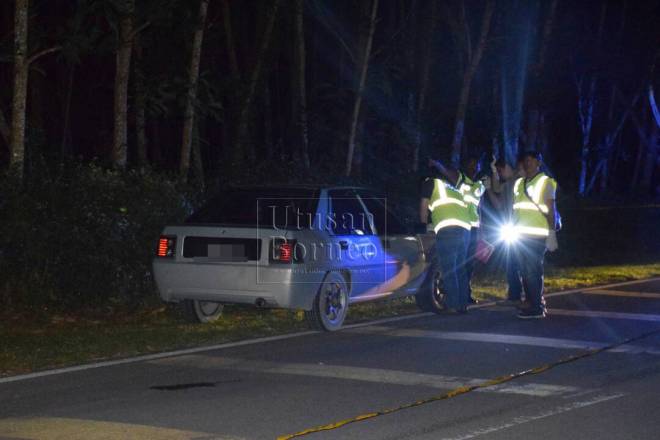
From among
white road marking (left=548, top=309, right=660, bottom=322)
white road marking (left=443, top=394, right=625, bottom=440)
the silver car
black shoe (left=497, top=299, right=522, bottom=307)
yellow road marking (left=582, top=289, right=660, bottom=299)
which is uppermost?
the silver car

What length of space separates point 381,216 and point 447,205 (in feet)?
2.63

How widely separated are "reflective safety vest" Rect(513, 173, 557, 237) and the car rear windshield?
2.55 m

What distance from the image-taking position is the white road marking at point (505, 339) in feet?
33.6

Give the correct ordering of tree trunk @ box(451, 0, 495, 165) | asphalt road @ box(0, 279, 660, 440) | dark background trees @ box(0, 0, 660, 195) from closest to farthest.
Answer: asphalt road @ box(0, 279, 660, 440), dark background trees @ box(0, 0, 660, 195), tree trunk @ box(451, 0, 495, 165)

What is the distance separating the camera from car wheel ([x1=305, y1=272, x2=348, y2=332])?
11.4 meters

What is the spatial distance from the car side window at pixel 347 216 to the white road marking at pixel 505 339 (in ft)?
3.58

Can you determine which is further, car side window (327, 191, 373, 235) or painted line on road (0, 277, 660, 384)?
car side window (327, 191, 373, 235)

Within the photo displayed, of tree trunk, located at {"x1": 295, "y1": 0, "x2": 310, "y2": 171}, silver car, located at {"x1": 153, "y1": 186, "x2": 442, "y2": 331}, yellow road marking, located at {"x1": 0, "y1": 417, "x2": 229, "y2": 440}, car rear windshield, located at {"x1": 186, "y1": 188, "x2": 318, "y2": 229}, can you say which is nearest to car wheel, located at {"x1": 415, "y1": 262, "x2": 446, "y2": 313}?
silver car, located at {"x1": 153, "y1": 186, "x2": 442, "y2": 331}

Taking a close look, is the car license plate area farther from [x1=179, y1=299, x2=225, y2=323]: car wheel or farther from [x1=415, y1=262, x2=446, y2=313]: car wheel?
[x1=415, y1=262, x2=446, y2=313]: car wheel

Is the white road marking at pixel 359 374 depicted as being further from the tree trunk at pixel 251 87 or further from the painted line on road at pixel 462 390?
the tree trunk at pixel 251 87

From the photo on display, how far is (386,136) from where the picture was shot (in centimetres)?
3039

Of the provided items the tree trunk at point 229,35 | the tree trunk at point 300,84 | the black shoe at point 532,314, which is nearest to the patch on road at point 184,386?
the black shoe at point 532,314

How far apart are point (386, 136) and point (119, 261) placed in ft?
59.4

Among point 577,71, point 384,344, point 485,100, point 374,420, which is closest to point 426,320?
point 384,344
